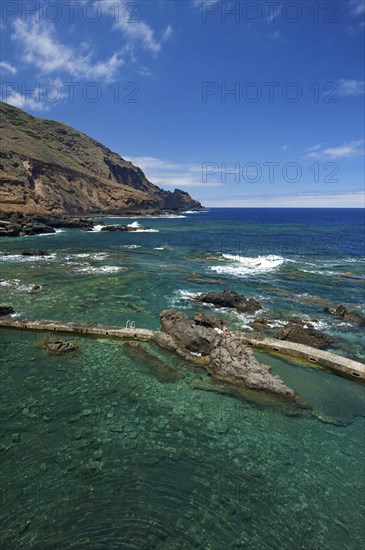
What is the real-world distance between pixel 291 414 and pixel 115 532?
899cm

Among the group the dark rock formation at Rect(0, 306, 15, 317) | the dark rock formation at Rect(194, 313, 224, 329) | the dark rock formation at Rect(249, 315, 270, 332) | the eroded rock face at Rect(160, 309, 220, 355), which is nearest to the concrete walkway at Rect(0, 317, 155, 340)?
the eroded rock face at Rect(160, 309, 220, 355)

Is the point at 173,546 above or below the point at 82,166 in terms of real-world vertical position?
below

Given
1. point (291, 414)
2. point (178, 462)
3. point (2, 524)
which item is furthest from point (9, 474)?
point (291, 414)

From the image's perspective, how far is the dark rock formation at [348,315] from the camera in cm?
2776

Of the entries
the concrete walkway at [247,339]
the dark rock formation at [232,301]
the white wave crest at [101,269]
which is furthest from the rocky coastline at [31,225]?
the dark rock formation at [232,301]

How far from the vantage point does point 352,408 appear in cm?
1603

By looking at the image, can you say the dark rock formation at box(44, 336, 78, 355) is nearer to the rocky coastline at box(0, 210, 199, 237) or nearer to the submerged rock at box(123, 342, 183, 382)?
the submerged rock at box(123, 342, 183, 382)

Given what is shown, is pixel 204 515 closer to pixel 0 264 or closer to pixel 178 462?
pixel 178 462

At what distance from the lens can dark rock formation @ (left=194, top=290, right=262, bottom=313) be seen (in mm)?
29750

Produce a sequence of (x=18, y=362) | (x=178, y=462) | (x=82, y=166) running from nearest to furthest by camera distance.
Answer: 1. (x=178, y=462)
2. (x=18, y=362)
3. (x=82, y=166)

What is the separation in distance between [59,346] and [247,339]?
38.9ft

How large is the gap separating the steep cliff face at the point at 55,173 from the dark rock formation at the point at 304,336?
83.7 m

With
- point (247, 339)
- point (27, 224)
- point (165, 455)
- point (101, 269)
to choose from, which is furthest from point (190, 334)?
point (27, 224)

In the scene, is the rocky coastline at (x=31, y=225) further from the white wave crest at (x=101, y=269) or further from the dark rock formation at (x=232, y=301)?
the dark rock formation at (x=232, y=301)
